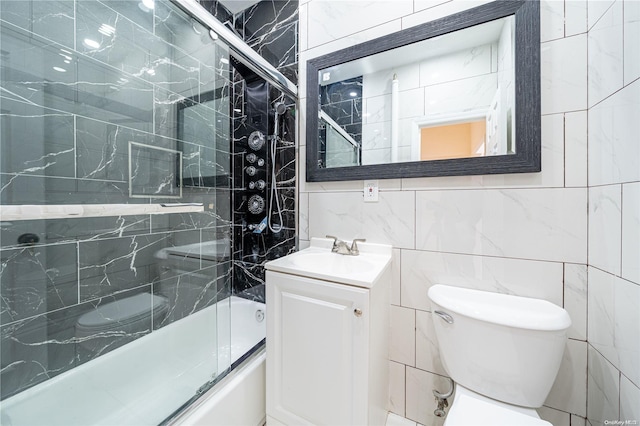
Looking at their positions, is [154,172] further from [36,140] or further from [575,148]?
[575,148]

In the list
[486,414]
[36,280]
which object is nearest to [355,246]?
[486,414]

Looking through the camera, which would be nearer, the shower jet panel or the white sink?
the white sink

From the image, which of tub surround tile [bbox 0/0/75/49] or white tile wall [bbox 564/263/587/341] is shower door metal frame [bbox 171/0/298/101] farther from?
white tile wall [bbox 564/263/587/341]

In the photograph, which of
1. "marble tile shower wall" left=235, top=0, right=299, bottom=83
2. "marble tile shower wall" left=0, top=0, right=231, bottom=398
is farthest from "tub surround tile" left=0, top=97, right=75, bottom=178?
"marble tile shower wall" left=235, top=0, right=299, bottom=83

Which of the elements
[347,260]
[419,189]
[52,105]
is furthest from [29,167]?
[419,189]

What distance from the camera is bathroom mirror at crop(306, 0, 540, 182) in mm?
985

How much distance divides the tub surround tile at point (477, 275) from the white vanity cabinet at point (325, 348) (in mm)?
162

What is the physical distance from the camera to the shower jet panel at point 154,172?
1.21m

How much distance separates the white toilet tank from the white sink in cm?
31

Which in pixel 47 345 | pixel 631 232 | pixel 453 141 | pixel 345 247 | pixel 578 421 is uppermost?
pixel 453 141

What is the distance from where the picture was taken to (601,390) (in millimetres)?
830

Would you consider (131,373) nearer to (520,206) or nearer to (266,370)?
(266,370)

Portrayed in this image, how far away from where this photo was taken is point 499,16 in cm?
102

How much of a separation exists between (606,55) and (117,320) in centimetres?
233
